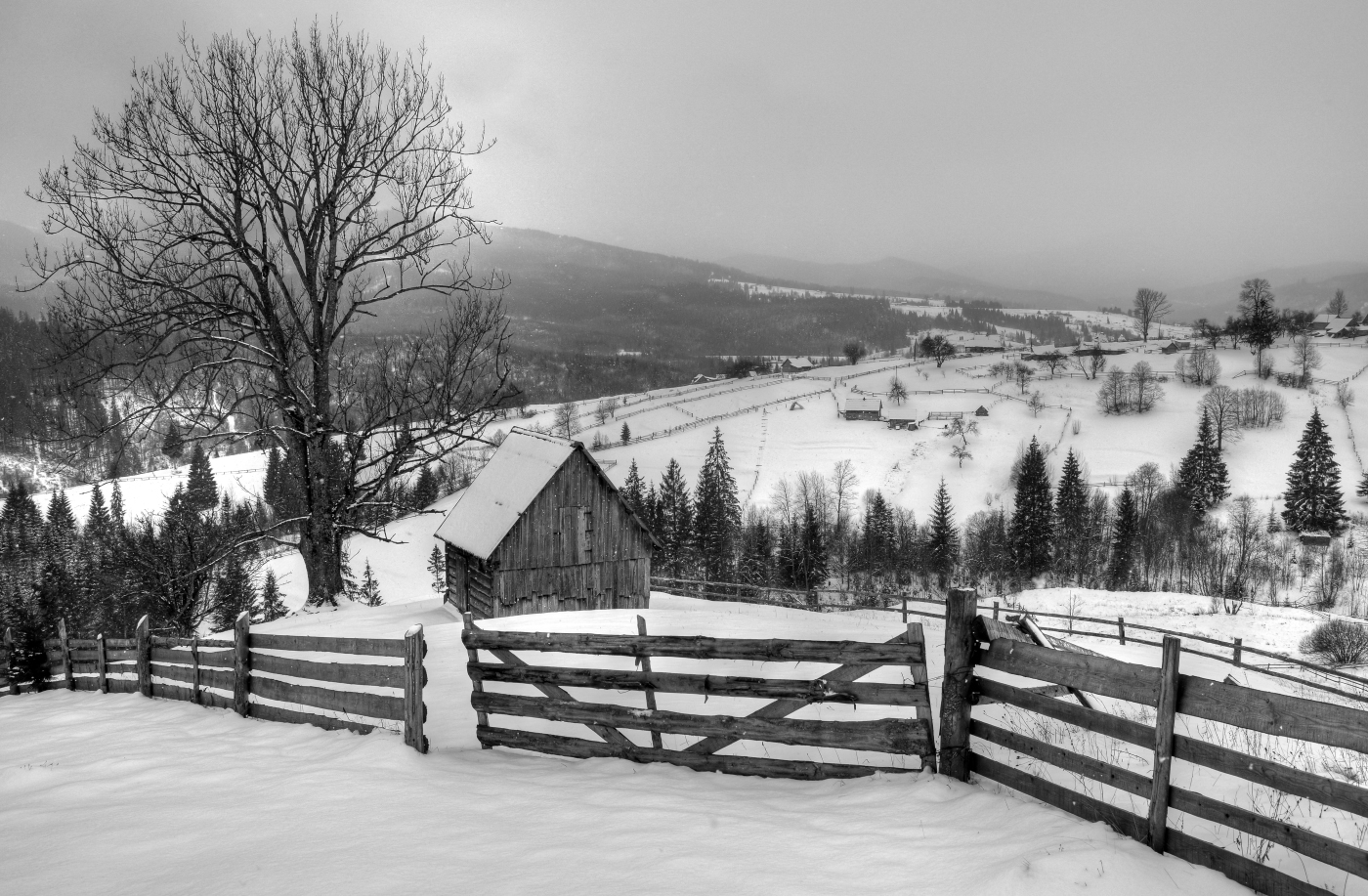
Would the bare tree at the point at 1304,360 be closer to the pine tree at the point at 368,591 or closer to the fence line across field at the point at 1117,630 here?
the fence line across field at the point at 1117,630

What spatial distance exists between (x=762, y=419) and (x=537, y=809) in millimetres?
114620

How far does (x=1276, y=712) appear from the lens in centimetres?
433

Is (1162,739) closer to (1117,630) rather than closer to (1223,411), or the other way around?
(1117,630)

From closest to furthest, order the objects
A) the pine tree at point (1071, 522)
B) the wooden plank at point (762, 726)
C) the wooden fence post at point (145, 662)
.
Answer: the wooden plank at point (762, 726), the wooden fence post at point (145, 662), the pine tree at point (1071, 522)

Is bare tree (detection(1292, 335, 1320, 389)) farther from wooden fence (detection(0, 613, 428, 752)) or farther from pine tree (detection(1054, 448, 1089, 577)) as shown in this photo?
wooden fence (detection(0, 613, 428, 752))

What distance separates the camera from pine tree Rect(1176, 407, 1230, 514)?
82.2 metres

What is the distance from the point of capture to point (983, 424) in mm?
110125

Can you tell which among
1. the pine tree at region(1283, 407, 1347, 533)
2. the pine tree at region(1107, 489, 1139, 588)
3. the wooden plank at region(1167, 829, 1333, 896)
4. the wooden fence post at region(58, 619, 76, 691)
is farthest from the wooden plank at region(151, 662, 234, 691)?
the pine tree at region(1283, 407, 1347, 533)

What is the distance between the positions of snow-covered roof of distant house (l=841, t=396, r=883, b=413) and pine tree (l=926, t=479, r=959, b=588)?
3854cm

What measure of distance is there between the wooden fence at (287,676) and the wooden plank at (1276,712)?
21.2ft

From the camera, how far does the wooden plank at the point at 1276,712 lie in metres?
3.97

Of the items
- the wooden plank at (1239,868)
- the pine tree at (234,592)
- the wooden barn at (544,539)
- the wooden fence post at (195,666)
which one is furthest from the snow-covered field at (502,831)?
the pine tree at (234,592)

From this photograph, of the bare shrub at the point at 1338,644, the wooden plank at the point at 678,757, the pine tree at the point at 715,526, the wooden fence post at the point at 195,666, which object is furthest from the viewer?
the pine tree at the point at 715,526

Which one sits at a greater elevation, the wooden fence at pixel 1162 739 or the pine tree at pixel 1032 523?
the wooden fence at pixel 1162 739
